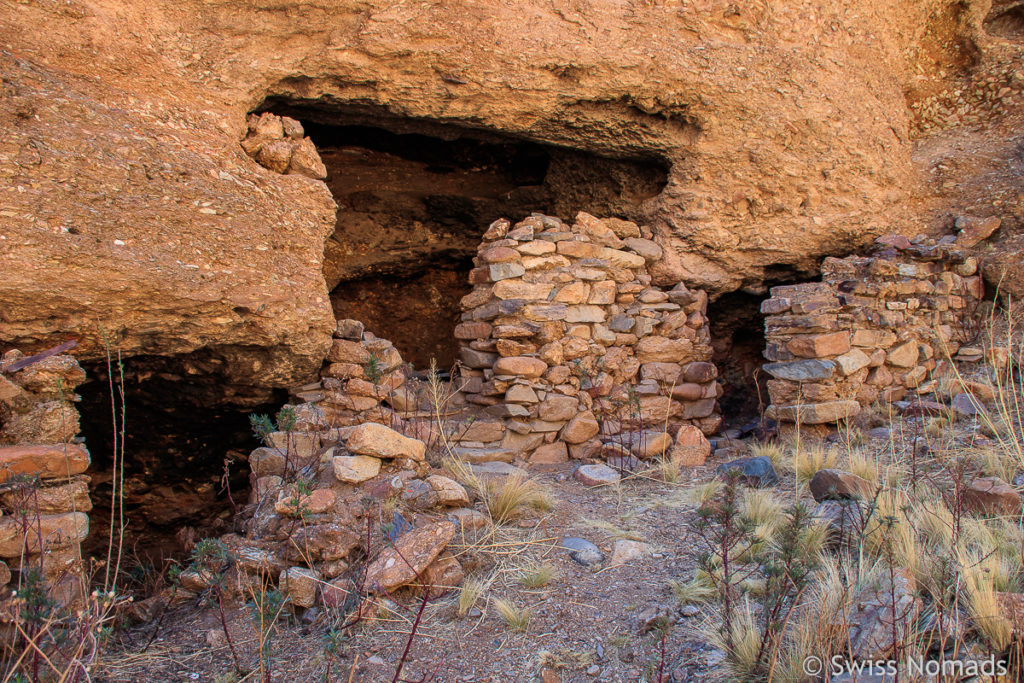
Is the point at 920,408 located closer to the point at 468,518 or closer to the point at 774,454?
the point at 774,454

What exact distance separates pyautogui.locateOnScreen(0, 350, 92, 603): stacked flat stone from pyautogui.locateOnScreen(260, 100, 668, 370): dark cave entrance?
234 centimetres

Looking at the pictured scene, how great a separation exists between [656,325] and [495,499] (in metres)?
1.87

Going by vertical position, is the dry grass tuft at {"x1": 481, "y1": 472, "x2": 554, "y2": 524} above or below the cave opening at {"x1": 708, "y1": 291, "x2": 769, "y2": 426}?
below

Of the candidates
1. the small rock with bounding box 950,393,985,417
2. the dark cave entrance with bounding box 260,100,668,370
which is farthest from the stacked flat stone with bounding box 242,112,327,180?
the small rock with bounding box 950,393,985,417

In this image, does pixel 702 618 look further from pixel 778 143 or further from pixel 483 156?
pixel 483 156

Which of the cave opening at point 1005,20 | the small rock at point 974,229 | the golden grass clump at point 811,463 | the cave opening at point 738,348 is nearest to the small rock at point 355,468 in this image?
the golden grass clump at point 811,463

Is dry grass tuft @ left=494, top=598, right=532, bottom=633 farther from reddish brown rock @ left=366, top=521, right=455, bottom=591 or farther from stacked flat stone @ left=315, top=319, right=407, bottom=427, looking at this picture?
stacked flat stone @ left=315, top=319, right=407, bottom=427

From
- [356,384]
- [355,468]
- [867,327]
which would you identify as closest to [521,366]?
[356,384]

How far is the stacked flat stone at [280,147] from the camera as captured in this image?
380 cm

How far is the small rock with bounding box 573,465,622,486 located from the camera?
360cm

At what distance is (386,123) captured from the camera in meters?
4.51

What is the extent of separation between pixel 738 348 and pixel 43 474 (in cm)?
474

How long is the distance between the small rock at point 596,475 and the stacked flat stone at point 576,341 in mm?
300

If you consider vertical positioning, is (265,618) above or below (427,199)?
below
